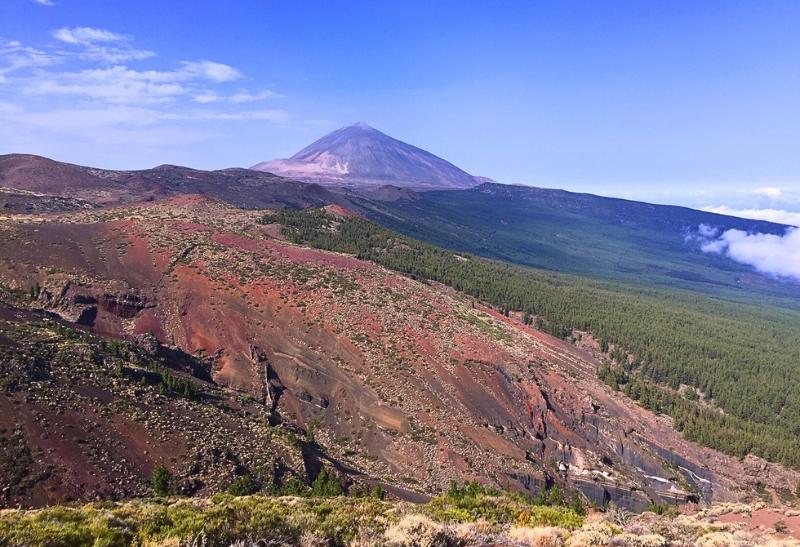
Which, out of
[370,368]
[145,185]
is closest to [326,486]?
[370,368]

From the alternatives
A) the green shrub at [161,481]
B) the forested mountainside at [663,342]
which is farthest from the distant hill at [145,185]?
the green shrub at [161,481]

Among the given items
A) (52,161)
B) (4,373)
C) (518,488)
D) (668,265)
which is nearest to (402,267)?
(518,488)

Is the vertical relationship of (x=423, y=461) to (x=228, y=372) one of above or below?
below

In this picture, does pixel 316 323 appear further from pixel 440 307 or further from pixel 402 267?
pixel 402 267

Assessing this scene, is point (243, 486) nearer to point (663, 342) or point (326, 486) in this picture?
point (326, 486)

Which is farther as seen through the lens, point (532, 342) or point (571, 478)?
point (532, 342)

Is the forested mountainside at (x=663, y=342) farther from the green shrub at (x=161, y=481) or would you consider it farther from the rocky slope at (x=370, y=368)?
the green shrub at (x=161, y=481)

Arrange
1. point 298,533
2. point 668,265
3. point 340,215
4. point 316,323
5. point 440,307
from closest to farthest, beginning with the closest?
1. point 298,533
2. point 316,323
3. point 440,307
4. point 340,215
5. point 668,265
